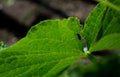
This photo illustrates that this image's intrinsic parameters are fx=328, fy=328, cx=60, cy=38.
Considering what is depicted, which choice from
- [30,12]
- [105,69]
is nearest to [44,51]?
[105,69]

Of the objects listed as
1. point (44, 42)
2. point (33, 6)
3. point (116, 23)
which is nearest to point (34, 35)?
point (44, 42)

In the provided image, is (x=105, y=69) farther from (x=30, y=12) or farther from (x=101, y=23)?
(x=30, y=12)

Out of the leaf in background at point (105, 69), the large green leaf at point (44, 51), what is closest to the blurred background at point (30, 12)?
the large green leaf at point (44, 51)

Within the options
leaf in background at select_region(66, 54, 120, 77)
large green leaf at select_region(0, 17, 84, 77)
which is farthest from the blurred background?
leaf in background at select_region(66, 54, 120, 77)

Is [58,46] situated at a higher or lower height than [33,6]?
lower

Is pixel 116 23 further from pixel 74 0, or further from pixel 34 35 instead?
pixel 74 0

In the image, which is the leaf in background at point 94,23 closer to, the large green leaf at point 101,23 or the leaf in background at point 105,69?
the large green leaf at point 101,23
